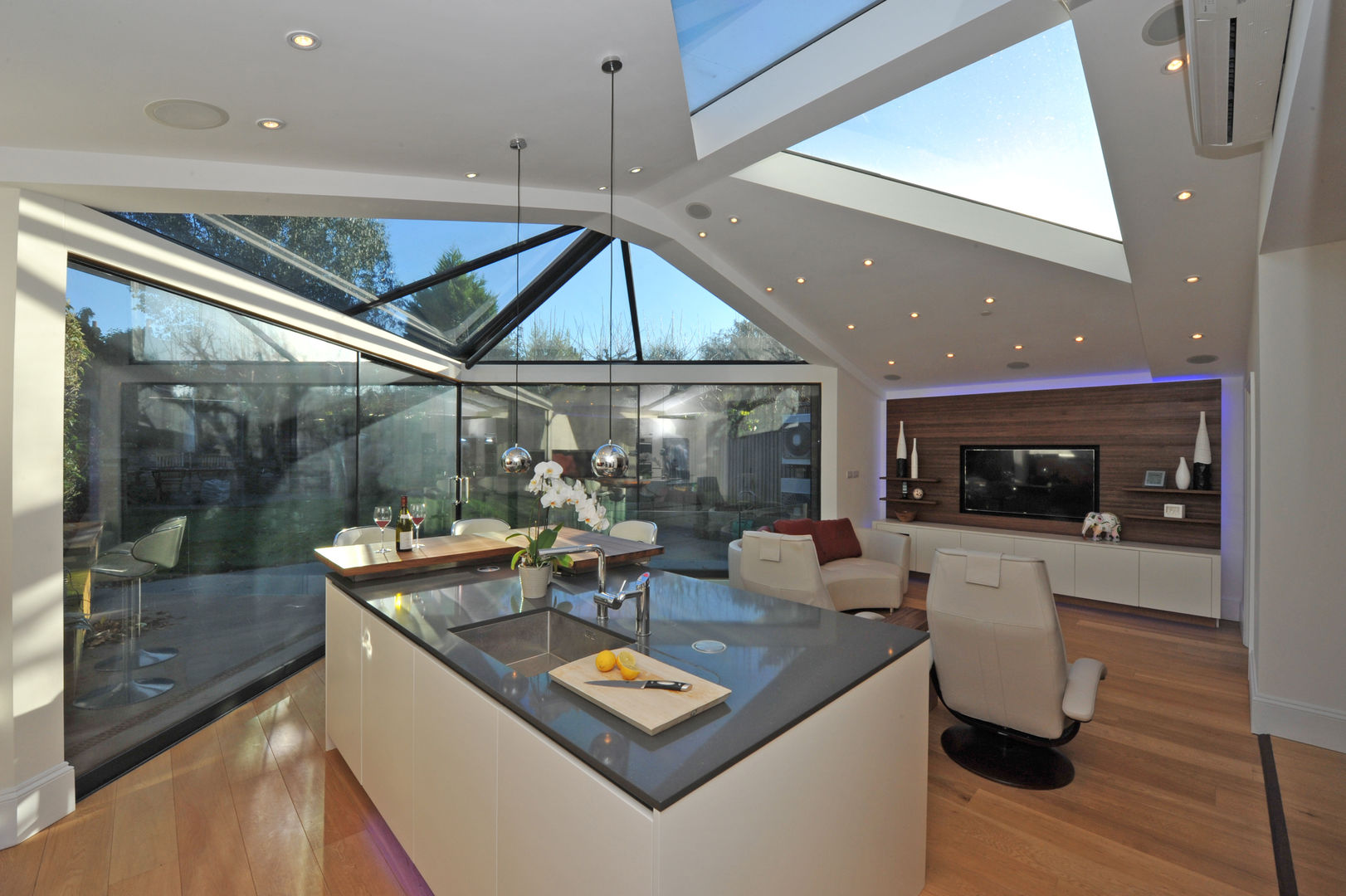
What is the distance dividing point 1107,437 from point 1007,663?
4576 millimetres

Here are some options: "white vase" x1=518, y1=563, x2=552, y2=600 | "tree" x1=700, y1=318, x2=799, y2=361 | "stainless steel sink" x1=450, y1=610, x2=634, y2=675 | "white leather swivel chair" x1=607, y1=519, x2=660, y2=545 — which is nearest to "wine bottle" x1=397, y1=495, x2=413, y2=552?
"white vase" x1=518, y1=563, x2=552, y2=600

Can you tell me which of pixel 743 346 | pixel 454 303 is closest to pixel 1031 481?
pixel 743 346

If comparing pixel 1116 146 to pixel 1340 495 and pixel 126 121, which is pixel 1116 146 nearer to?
pixel 1340 495

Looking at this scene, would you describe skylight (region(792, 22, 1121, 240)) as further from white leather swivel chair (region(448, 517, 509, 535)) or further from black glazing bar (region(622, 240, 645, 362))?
white leather swivel chair (region(448, 517, 509, 535))

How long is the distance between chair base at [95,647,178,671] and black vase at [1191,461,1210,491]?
25.1 ft

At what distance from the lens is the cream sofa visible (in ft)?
13.2

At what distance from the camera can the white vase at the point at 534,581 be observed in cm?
234

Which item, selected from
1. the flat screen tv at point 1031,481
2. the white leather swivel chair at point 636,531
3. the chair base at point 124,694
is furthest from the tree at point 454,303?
the flat screen tv at point 1031,481

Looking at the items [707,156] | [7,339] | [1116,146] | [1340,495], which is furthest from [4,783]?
[1340,495]

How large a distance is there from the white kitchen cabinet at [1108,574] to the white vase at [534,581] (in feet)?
17.9

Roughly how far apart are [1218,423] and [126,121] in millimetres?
7631

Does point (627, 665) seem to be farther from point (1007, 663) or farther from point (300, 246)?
point (300, 246)

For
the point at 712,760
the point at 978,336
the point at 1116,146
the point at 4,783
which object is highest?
the point at 1116,146

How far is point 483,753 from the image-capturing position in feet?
5.00
